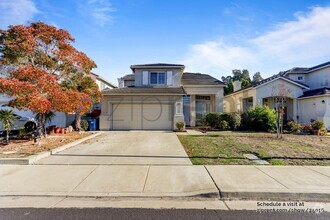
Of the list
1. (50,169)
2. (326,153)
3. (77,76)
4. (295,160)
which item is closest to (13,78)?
(77,76)

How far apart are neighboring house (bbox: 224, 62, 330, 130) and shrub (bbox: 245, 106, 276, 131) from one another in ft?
6.24

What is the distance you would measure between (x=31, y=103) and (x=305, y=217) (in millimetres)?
9402

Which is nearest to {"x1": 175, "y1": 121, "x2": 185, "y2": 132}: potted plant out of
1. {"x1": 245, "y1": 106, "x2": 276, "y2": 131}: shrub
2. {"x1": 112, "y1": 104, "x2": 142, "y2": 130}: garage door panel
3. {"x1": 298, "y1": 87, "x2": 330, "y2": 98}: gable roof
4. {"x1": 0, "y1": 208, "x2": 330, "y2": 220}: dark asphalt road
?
{"x1": 112, "y1": 104, "x2": 142, "y2": 130}: garage door panel

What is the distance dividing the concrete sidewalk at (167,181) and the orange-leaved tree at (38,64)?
127 inches

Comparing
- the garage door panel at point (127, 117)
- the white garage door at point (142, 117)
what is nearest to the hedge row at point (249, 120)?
the white garage door at point (142, 117)

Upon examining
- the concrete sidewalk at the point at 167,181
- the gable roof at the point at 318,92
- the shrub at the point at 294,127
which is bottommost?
the concrete sidewalk at the point at 167,181

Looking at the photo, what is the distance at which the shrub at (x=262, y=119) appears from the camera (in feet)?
52.0

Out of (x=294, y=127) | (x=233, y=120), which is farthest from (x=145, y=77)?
(x=294, y=127)

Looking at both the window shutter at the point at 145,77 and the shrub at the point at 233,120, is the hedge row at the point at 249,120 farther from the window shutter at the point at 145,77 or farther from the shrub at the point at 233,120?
the window shutter at the point at 145,77

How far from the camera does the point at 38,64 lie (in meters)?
10.4

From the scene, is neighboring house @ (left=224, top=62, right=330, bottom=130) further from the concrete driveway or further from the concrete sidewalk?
the concrete sidewalk

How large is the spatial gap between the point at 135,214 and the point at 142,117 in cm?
1351

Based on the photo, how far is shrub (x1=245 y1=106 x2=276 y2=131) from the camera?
52.0 feet

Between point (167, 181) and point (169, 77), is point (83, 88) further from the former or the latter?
point (167, 181)
